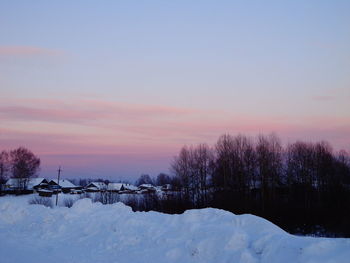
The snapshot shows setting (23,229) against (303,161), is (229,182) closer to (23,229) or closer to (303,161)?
(303,161)

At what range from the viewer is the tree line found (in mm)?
47019

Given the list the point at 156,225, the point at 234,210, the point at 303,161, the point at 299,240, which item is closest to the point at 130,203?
the point at 234,210

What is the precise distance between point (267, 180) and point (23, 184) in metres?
70.5

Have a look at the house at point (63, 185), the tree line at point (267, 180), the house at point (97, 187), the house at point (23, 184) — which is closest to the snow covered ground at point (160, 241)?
the tree line at point (267, 180)

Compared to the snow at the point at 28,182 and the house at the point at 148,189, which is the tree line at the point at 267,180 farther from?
the snow at the point at 28,182

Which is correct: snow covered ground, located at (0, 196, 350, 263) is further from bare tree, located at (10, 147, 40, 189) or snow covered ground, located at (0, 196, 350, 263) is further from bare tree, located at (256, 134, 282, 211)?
bare tree, located at (10, 147, 40, 189)

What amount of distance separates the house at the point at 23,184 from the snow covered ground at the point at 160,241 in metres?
84.8

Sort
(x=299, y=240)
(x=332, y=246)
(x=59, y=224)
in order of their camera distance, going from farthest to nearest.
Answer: (x=59, y=224)
(x=299, y=240)
(x=332, y=246)

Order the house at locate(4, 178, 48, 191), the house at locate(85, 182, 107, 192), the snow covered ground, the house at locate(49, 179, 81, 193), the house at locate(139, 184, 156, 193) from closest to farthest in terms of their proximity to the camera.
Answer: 1. the snow covered ground
2. the house at locate(139, 184, 156, 193)
3. the house at locate(85, 182, 107, 192)
4. the house at locate(4, 178, 48, 191)
5. the house at locate(49, 179, 81, 193)

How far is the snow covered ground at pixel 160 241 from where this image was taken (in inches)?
328

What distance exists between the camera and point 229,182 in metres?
57.3

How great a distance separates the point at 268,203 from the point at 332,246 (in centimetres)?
4321

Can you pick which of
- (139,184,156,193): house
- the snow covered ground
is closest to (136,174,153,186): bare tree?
(139,184,156,193): house

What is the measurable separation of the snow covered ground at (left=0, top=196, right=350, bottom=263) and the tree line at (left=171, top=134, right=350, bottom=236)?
31.6 m
